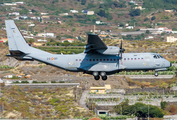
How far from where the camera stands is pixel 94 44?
45.9 metres

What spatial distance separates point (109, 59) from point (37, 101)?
5157 cm

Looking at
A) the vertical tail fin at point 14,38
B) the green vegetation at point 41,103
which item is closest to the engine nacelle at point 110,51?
the vertical tail fin at point 14,38

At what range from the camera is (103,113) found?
290 feet

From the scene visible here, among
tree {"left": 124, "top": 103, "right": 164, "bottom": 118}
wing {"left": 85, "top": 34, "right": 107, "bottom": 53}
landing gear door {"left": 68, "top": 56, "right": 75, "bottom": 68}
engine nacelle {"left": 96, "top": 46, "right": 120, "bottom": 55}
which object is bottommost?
tree {"left": 124, "top": 103, "right": 164, "bottom": 118}

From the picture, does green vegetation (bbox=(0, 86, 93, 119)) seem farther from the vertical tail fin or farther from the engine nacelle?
the engine nacelle

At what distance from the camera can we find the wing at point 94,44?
A: 44.3 metres

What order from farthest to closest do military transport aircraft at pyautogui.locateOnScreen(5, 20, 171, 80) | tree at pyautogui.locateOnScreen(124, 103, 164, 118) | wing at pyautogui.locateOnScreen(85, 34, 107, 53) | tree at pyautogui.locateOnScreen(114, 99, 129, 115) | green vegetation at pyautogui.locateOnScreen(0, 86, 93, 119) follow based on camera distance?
tree at pyautogui.locateOnScreen(114, 99, 129, 115), tree at pyautogui.locateOnScreen(124, 103, 164, 118), green vegetation at pyautogui.locateOnScreen(0, 86, 93, 119), military transport aircraft at pyautogui.locateOnScreen(5, 20, 171, 80), wing at pyautogui.locateOnScreen(85, 34, 107, 53)

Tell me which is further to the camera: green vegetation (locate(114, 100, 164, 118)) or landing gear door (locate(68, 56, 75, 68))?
green vegetation (locate(114, 100, 164, 118))

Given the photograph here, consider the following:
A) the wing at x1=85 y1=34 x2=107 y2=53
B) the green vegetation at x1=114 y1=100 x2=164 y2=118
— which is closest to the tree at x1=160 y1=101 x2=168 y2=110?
the green vegetation at x1=114 y1=100 x2=164 y2=118

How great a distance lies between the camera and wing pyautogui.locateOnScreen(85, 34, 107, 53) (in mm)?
44331

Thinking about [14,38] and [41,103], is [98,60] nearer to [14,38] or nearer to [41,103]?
[14,38]

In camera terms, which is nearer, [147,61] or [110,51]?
[110,51]

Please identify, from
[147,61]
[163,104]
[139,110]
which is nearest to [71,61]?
[147,61]

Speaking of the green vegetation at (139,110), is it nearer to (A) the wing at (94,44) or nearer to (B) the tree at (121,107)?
(B) the tree at (121,107)
